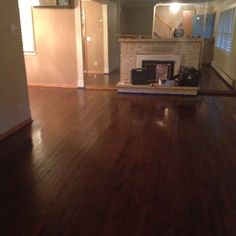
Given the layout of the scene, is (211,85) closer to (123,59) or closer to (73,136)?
(123,59)

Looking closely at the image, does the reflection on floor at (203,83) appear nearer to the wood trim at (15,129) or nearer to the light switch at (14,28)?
Result: the wood trim at (15,129)

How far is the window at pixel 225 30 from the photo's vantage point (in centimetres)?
748

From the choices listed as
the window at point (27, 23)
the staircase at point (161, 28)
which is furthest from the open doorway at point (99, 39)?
the window at point (27, 23)

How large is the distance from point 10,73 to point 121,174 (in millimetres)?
2219

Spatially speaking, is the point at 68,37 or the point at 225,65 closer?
the point at 68,37

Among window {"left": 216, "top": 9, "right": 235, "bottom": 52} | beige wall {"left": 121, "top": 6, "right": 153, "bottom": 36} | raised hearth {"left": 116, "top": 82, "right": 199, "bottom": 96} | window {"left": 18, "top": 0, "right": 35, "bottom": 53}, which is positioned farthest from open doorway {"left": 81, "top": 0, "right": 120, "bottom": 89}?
window {"left": 216, "top": 9, "right": 235, "bottom": 52}

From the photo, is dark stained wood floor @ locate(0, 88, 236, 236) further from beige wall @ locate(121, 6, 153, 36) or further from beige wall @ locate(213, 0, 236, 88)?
beige wall @ locate(121, 6, 153, 36)

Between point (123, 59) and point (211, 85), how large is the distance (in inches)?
91.3

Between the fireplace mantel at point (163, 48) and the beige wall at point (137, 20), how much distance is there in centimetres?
550

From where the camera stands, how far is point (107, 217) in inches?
84.4

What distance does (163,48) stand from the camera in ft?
20.5

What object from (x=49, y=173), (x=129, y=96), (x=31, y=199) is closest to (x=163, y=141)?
(x=49, y=173)

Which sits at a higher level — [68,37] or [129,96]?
[68,37]

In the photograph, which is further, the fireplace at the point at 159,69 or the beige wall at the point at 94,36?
the beige wall at the point at 94,36
